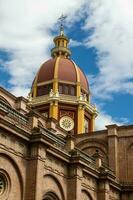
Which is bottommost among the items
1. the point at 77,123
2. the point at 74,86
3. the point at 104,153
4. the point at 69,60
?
the point at 104,153

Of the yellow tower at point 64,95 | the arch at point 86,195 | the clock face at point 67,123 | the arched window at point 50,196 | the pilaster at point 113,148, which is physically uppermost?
the yellow tower at point 64,95

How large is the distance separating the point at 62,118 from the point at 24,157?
36.0 metres

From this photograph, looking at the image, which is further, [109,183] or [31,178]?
[109,183]

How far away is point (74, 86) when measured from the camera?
71875 mm

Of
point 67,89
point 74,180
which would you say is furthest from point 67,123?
point 74,180

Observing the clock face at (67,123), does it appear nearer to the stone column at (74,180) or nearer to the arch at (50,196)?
the stone column at (74,180)

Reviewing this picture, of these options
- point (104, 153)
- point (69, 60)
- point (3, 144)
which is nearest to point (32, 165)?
point (3, 144)

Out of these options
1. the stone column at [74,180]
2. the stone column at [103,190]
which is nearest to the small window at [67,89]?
the stone column at [103,190]

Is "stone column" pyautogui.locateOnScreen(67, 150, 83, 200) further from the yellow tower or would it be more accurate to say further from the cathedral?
the yellow tower

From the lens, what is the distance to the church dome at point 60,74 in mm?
72000

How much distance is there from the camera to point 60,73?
72.5 metres

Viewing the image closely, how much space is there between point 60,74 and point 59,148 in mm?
37459

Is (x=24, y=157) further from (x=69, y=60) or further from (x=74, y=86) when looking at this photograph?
(x=69, y=60)

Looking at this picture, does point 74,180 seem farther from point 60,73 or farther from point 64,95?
point 60,73
